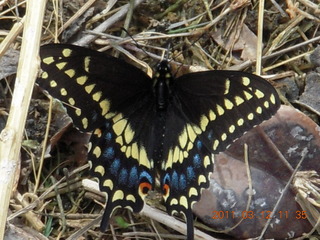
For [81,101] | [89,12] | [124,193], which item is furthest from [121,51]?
[124,193]

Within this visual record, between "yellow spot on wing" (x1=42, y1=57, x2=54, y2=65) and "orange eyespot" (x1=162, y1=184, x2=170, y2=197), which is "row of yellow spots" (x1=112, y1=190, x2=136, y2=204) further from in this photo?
"yellow spot on wing" (x1=42, y1=57, x2=54, y2=65)

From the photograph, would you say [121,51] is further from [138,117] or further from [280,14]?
[280,14]

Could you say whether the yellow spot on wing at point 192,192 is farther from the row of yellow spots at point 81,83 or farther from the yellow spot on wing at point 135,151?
the row of yellow spots at point 81,83

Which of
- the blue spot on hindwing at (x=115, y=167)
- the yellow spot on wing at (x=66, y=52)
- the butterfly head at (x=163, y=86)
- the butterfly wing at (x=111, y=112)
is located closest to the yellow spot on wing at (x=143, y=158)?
the butterfly wing at (x=111, y=112)

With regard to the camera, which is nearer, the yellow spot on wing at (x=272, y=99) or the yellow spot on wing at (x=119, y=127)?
the yellow spot on wing at (x=272, y=99)

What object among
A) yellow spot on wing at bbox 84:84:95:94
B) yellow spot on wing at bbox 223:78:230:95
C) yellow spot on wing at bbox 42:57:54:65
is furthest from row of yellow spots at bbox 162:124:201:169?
yellow spot on wing at bbox 42:57:54:65

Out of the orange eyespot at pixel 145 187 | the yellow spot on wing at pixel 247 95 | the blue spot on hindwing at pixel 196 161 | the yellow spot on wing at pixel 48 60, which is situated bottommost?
the orange eyespot at pixel 145 187

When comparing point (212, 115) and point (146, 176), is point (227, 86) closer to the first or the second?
point (212, 115)

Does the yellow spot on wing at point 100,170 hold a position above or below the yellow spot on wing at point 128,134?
below
